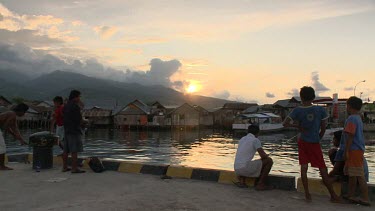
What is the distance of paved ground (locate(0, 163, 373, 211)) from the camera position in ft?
15.8

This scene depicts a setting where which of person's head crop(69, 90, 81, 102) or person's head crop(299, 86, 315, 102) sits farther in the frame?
person's head crop(69, 90, 81, 102)

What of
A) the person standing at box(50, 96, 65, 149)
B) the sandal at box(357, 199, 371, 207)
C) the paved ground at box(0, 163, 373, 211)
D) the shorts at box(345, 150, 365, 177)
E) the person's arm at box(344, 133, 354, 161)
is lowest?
the sandal at box(357, 199, 371, 207)

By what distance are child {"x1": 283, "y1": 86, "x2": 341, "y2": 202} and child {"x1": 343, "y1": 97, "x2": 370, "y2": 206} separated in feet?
0.97

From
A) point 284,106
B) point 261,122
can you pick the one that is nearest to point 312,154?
point 261,122

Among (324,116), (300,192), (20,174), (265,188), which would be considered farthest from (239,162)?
(20,174)

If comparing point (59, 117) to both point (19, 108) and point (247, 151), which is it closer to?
point (19, 108)

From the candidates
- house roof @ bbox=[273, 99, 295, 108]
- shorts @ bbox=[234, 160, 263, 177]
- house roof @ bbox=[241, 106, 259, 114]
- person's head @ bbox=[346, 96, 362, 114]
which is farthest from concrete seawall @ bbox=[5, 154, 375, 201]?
house roof @ bbox=[273, 99, 295, 108]

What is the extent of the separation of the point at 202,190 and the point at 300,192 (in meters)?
1.59

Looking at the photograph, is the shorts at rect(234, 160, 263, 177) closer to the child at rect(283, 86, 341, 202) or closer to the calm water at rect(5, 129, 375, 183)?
the child at rect(283, 86, 341, 202)

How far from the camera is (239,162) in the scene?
6062 millimetres

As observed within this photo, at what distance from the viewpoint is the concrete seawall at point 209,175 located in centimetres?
572

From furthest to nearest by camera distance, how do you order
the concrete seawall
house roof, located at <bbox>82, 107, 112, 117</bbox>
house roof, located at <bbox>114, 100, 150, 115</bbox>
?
house roof, located at <bbox>82, 107, 112, 117</bbox>
house roof, located at <bbox>114, 100, 150, 115</bbox>
the concrete seawall

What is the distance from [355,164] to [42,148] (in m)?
6.13

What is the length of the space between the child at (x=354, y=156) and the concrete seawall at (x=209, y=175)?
39 cm
